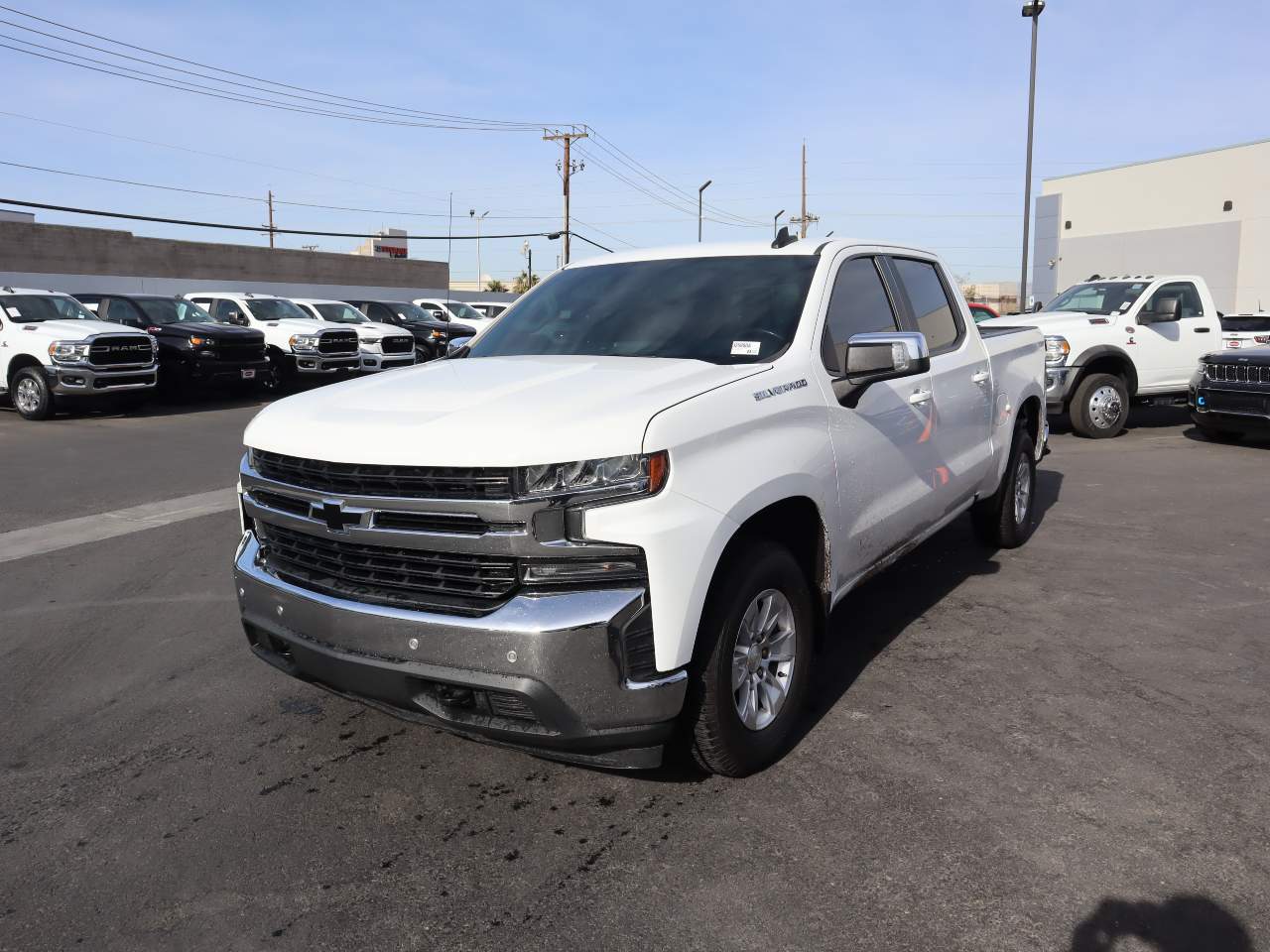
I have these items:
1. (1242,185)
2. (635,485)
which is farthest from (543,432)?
(1242,185)

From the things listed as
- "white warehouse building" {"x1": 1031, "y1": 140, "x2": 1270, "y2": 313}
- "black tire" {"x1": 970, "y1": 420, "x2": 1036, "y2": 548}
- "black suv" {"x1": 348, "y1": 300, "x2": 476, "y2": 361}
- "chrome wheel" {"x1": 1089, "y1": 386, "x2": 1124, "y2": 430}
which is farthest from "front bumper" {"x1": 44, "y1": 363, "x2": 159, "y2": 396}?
"white warehouse building" {"x1": 1031, "y1": 140, "x2": 1270, "y2": 313}

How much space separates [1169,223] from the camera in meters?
52.4

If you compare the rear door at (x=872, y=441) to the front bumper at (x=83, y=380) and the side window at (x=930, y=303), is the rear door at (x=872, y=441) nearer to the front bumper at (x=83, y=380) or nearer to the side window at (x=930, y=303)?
the side window at (x=930, y=303)

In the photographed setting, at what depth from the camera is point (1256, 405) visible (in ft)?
37.6

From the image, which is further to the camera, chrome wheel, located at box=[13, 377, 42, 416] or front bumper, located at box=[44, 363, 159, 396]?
chrome wheel, located at box=[13, 377, 42, 416]

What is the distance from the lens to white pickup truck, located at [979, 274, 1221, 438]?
12.5 m

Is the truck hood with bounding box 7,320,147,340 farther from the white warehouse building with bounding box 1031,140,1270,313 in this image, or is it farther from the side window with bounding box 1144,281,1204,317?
the white warehouse building with bounding box 1031,140,1270,313

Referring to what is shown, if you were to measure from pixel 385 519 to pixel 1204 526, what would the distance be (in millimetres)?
6789

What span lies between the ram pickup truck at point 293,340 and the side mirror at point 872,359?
54.5ft

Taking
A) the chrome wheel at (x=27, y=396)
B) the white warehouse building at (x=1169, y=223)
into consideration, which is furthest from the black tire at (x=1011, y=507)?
the white warehouse building at (x=1169, y=223)

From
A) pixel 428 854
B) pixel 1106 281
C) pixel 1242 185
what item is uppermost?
pixel 1242 185

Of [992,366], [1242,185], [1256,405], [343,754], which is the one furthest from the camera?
[1242,185]

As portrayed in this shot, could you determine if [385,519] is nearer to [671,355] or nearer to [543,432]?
[543,432]

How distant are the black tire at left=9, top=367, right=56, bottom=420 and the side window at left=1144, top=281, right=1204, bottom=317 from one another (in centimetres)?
1581
